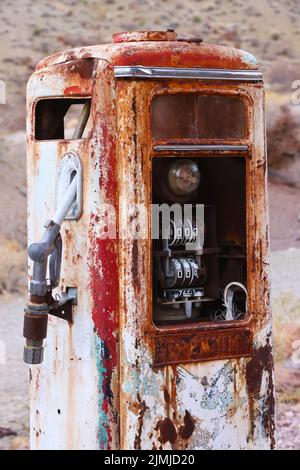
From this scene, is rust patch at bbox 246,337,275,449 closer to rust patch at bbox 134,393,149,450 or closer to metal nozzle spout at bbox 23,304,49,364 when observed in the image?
rust patch at bbox 134,393,149,450

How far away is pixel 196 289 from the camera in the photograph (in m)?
5.33

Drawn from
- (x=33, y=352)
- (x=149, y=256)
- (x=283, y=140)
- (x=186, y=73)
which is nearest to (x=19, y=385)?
(x=33, y=352)

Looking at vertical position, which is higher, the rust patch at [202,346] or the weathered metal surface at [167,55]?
the weathered metal surface at [167,55]

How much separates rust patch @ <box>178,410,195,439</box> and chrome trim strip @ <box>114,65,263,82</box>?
5.20ft

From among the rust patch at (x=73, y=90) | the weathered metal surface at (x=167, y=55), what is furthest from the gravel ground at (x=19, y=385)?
the weathered metal surface at (x=167, y=55)

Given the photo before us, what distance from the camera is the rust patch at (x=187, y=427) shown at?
5027 mm

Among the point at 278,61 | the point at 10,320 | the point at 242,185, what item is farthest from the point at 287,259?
the point at 278,61

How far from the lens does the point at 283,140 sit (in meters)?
18.2

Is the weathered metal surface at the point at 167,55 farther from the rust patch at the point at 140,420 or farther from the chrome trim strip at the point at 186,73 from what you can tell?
the rust patch at the point at 140,420

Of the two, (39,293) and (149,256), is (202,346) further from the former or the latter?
(39,293)

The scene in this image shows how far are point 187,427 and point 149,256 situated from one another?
85cm

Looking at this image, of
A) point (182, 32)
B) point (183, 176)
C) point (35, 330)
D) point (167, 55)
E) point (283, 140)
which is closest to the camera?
point (35, 330)

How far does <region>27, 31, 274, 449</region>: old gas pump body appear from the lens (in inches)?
191

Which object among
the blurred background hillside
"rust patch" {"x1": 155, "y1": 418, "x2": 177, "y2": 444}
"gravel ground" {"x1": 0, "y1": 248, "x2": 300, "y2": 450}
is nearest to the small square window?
the blurred background hillside
